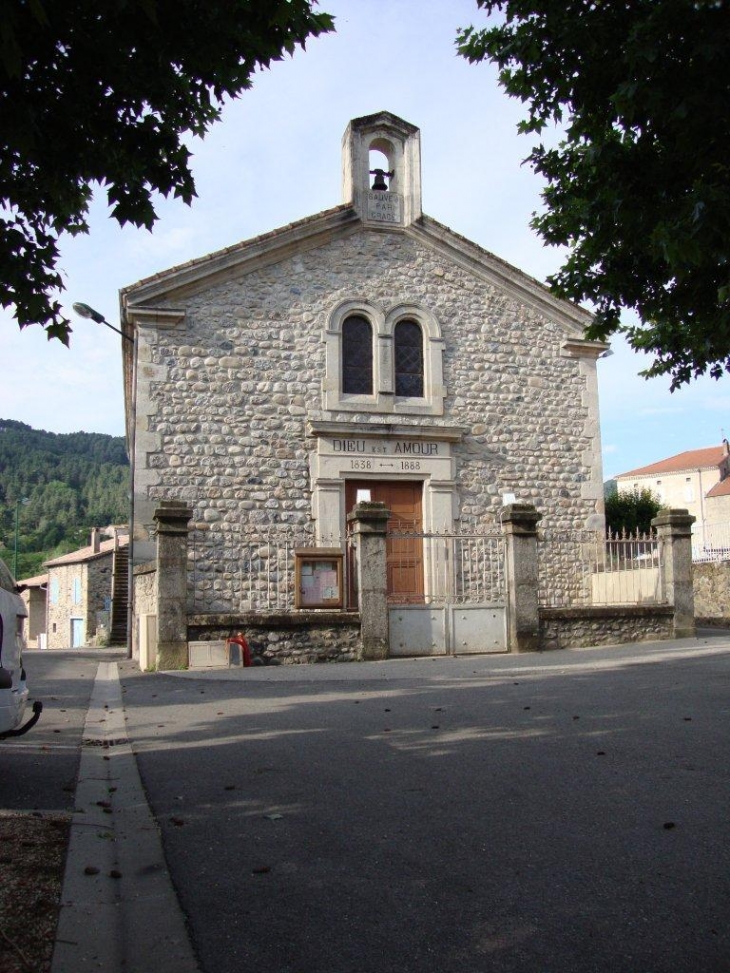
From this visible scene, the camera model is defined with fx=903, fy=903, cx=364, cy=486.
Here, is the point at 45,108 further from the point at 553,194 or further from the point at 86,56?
the point at 553,194

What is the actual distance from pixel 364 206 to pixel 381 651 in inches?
364

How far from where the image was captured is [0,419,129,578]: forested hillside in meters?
88.3

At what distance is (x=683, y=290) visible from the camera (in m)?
6.98

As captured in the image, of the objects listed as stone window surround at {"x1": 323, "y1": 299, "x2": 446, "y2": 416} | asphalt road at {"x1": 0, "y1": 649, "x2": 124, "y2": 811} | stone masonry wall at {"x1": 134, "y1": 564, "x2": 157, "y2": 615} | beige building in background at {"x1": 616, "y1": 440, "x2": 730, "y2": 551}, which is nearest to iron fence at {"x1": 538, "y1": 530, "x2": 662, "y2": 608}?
stone window surround at {"x1": 323, "y1": 299, "x2": 446, "y2": 416}

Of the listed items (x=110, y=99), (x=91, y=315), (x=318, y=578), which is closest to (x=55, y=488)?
(x=91, y=315)

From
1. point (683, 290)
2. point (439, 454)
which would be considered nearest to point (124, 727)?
point (683, 290)

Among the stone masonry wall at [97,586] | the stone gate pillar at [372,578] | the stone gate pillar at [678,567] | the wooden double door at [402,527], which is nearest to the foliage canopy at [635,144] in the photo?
the stone gate pillar at [372,578]

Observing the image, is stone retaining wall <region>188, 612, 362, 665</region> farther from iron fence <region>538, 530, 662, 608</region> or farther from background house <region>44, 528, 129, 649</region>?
background house <region>44, 528, 129, 649</region>

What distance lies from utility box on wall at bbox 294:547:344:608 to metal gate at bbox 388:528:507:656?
0.90 metres

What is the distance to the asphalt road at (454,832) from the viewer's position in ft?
9.37

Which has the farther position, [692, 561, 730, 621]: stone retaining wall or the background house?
the background house

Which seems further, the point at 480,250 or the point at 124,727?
the point at 480,250

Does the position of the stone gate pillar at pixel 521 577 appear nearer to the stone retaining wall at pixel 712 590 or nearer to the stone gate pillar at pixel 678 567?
the stone gate pillar at pixel 678 567

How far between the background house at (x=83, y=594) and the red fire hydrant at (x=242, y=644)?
19.0 meters
